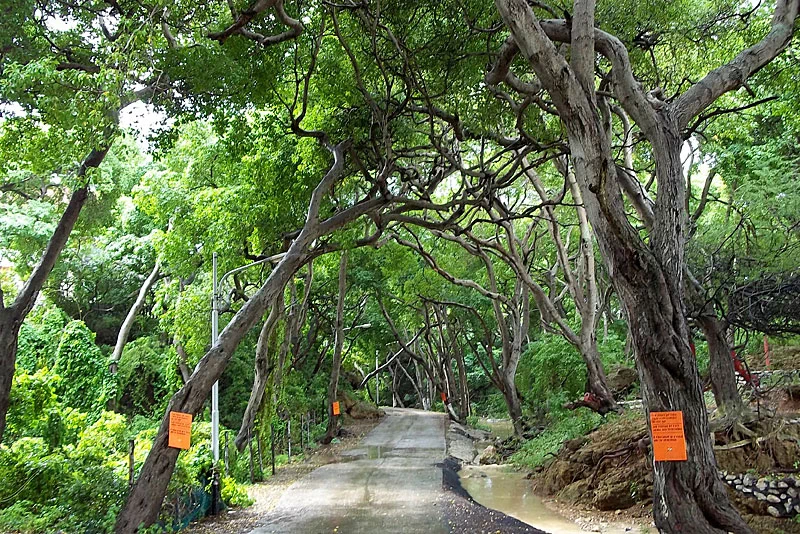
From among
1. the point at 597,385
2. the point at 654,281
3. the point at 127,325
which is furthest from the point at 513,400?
the point at 654,281

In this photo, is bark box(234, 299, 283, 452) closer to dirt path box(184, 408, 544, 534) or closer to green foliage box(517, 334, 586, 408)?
dirt path box(184, 408, 544, 534)

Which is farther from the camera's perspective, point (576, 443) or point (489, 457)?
point (489, 457)

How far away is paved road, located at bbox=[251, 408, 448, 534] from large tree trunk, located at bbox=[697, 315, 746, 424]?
5.10m

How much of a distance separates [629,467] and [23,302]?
1116 centimetres

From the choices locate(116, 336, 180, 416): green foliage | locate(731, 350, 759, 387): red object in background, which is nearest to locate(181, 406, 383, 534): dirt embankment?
locate(116, 336, 180, 416): green foliage

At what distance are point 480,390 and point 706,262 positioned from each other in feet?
137

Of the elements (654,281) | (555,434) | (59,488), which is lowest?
(555,434)

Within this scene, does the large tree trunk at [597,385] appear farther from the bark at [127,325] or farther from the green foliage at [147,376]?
the bark at [127,325]

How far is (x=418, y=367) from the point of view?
52.1m

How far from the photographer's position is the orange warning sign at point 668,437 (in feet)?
22.8

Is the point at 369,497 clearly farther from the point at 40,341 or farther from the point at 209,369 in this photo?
Answer: the point at 40,341

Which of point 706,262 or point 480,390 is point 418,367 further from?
point 706,262

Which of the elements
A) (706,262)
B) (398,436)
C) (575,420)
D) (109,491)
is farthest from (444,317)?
(109,491)

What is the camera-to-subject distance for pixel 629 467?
12.7m
